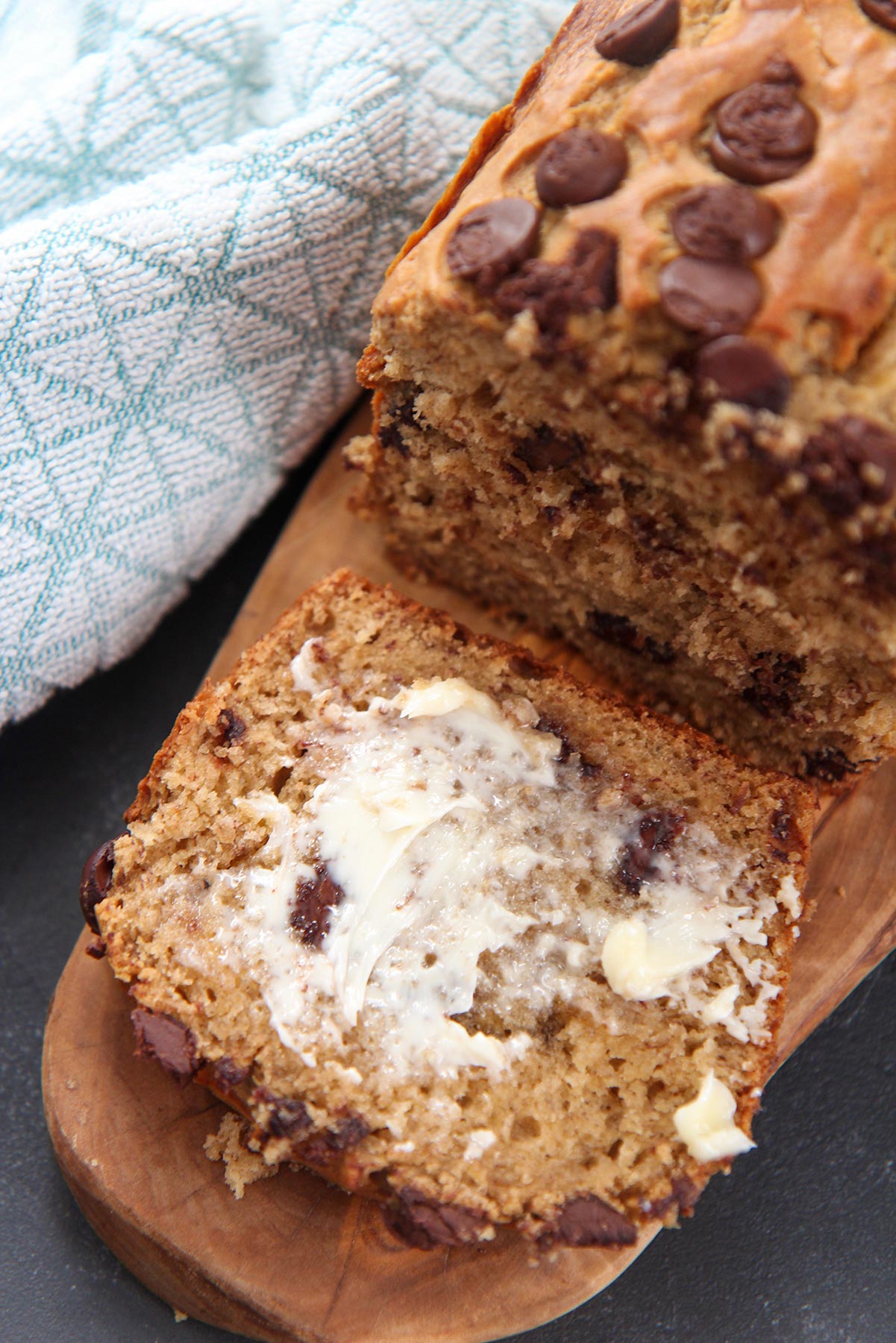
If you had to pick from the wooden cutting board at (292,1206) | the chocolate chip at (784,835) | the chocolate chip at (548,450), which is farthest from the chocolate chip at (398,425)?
the wooden cutting board at (292,1206)

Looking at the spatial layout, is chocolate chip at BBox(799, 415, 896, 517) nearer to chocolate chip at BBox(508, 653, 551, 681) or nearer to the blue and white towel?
chocolate chip at BBox(508, 653, 551, 681)

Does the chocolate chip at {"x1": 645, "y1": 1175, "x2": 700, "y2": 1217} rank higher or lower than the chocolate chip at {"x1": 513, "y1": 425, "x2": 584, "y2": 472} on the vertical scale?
lower

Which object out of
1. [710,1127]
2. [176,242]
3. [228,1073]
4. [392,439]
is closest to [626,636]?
[392,439]

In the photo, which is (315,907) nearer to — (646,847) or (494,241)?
(646,847)

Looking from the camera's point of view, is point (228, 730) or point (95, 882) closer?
point (95, 882)

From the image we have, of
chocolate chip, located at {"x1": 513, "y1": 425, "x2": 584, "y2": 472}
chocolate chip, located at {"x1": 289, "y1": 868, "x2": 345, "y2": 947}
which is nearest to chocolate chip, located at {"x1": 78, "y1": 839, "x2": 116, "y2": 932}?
chocolate chip, located at {"x1": 289, "y1": 868, "x2": 345, "y2": 947}

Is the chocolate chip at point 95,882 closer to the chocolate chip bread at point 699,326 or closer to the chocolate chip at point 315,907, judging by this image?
the chocolate chip at point 315,907

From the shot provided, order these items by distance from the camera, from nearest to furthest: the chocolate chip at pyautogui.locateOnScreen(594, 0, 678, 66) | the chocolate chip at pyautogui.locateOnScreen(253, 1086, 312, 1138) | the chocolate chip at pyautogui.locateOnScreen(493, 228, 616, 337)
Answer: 1. the chocolate chip at pyautogui.locateOnScreen(493, 228, 616, 337)
2. the chocolate chip at pyautogui.locateOnScreen(594, 0, 678, 66)
3. the chocolate chip at pyautogui.locateOnScreen(253, 1086, 312, 1138)
